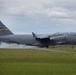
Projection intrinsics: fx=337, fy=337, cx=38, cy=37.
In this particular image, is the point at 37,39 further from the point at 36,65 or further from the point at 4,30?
the point at 36,65

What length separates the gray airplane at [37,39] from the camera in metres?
91.4

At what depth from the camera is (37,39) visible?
9231 centimetres

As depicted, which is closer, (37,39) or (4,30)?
(37,39)

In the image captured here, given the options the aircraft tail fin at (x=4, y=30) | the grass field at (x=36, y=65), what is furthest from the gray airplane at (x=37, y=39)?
the grass field at (x=36, y=65)

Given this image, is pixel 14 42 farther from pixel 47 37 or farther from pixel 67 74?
pixel 67 74

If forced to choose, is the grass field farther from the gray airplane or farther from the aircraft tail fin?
the aircraft tail fin

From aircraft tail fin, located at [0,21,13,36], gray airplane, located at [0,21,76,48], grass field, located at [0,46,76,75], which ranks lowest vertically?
grass field, located at [0,46,76,75]

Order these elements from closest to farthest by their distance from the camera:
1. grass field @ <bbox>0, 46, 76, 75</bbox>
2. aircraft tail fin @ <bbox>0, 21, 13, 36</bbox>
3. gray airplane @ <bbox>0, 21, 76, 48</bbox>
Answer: grass field @ <bbox>0, 46, 76, 75</bbox>
gray airplane @ <bbox>0, 21, 76, 48</bbox>
aircraft tail fin @ <bbox>0, 21, 13, 36</bbox>

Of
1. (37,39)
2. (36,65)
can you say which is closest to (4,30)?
(37,39)

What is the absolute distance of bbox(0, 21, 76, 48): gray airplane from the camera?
9144cm

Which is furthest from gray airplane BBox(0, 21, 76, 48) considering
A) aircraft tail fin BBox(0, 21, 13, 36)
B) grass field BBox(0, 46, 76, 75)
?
grass field BBox(0, 46, 76, 75)

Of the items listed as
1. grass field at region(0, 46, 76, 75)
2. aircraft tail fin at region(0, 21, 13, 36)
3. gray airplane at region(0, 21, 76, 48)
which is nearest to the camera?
grass field at region(0, 46, 76, 75)

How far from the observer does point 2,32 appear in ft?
310

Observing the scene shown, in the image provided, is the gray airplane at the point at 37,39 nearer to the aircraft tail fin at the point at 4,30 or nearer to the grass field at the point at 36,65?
the aircraft tail fin at the point at 4,30
